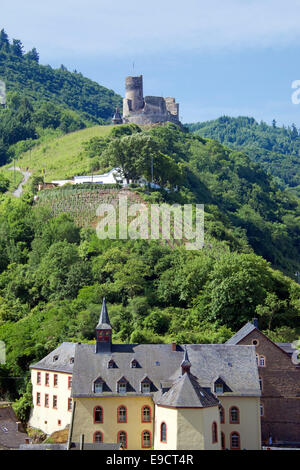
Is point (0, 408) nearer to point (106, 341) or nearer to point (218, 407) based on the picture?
point (106, 341)

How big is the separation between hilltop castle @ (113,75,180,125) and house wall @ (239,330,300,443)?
103006 mm

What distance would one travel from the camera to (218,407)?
163ft

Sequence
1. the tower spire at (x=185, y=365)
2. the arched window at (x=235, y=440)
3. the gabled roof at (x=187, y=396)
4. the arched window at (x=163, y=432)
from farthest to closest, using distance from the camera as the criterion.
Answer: the arched window at (x=235, y=440) → the tower spire at (x=185, y=365) → the arched window at (x=163, y=432) → the gabled roof at (x=187, y=396)

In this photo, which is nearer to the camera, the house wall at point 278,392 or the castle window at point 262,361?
the house wall at point 278,392

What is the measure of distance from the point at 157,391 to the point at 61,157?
291ft

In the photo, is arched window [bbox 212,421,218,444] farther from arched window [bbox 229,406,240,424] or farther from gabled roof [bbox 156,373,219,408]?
arched window [bbox 229,406,240,424]

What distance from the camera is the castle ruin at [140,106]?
156m

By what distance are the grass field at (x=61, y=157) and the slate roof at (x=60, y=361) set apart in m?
58.7

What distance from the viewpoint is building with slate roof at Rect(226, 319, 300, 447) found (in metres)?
55.7

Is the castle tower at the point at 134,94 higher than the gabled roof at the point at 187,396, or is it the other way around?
the castle tower at the point at 134,94

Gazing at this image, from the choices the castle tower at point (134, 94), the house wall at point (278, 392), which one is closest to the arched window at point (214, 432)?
the house wall at point (278, 392)

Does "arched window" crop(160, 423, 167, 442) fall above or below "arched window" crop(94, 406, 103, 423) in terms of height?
below

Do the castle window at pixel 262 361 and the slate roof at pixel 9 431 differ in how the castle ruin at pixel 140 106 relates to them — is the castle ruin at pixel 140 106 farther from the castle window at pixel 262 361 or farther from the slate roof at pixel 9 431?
the slate roof at pixel 9 431

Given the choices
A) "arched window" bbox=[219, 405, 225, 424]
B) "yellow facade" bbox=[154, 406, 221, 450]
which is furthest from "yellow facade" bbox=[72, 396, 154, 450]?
"arched window" bbox=[219, 405, 225, 424]
